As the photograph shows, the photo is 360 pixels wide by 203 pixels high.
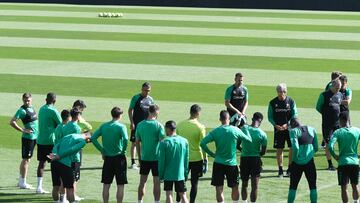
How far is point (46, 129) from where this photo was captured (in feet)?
59.7

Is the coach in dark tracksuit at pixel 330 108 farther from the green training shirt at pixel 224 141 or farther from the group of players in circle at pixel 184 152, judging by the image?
the green training shirt at pixel 224 141

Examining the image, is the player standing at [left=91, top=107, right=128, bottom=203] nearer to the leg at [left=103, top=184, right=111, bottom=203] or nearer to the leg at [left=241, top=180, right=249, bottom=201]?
the leg at [left=103, top=184, right=111, bottom=203]

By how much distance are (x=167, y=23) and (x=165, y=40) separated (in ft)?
26.7

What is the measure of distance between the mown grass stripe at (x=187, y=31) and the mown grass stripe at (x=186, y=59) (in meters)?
7.64

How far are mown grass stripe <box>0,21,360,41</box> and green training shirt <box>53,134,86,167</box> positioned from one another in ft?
91.5

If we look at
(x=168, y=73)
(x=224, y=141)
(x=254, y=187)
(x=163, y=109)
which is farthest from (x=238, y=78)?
(x=168, y=73)

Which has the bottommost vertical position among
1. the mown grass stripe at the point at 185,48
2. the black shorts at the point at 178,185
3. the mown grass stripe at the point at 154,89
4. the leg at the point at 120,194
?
the leg at the point at 120,194

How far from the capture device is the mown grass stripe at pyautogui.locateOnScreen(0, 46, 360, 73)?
111ft

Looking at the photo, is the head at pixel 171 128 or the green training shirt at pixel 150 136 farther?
the green training shirt at pixel 150 136

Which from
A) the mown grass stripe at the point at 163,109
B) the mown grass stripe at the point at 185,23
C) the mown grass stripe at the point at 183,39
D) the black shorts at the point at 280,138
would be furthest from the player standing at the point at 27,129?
the mown grass stripe at the point at 185,23

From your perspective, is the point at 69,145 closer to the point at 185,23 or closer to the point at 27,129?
the point at 27,129

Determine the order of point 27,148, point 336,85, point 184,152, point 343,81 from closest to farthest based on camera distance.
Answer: point 184,152, point 27,148, point 336,85, point 343,81

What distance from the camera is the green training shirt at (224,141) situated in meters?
16.2

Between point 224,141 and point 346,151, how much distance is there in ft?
6.92
